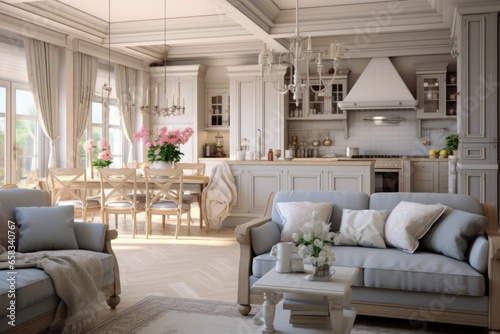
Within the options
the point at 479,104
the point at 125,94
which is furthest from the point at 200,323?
the point at 125,94

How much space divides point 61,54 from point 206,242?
3.96m

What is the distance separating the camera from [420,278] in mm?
3170

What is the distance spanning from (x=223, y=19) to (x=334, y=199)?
15.8ft

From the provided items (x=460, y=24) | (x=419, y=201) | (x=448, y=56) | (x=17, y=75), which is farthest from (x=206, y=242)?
(x=448, y=56)

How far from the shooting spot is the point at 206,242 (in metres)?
6.36

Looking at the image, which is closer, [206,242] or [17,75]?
[206,242]

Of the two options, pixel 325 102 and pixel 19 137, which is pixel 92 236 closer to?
pixel 19 137

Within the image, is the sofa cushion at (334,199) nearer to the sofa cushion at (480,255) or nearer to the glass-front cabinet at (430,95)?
the sofa cushion at (480,255)

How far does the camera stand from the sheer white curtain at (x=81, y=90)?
8.26 metres

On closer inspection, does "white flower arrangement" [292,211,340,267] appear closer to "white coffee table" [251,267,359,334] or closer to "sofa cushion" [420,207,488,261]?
"white coffee table" [251,267,359,334]

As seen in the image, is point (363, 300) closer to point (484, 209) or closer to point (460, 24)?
point (484, 209)

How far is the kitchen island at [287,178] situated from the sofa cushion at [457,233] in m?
3.07

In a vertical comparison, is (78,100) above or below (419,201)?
above

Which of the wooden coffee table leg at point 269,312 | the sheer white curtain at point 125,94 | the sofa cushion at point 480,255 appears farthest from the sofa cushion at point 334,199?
the sheer white curtain at point 125,94
